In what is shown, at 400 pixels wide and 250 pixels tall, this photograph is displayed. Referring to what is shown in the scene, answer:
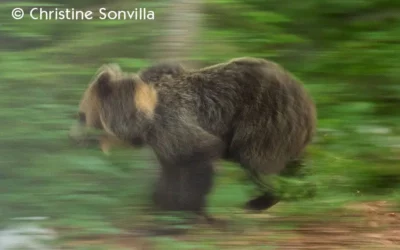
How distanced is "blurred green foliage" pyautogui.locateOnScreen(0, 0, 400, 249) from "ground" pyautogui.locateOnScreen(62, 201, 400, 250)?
0.55 feet

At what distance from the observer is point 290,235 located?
523cm

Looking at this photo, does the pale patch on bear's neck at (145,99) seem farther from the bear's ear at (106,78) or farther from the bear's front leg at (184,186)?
the bear's front leg at (184,186)

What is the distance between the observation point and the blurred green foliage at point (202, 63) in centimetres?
542

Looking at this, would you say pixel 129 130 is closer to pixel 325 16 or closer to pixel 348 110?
pixel 348 110

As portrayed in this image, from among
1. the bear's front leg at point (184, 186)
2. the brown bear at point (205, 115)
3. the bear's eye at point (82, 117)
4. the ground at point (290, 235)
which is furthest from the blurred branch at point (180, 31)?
the ground at point (290, 235)

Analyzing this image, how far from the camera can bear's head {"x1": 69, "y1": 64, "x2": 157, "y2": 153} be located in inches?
220

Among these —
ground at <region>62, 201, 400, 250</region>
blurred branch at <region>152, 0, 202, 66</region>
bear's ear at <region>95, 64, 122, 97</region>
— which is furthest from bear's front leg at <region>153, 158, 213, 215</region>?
blurred branch at <region>152, 0, 202, 66</region>

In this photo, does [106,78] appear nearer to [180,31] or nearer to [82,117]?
[82,117]

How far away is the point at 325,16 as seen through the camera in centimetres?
731

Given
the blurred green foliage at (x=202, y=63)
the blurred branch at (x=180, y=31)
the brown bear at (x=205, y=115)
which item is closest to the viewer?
the blurred green foliage at (x=202, y=63)

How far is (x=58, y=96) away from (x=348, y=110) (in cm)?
220

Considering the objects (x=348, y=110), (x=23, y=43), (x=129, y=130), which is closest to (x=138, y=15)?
(x=23, y=43)

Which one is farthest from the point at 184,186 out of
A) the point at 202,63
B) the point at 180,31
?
the point at 202,63

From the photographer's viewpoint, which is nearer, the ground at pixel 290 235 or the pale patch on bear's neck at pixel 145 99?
the ground at pixel 290 235
